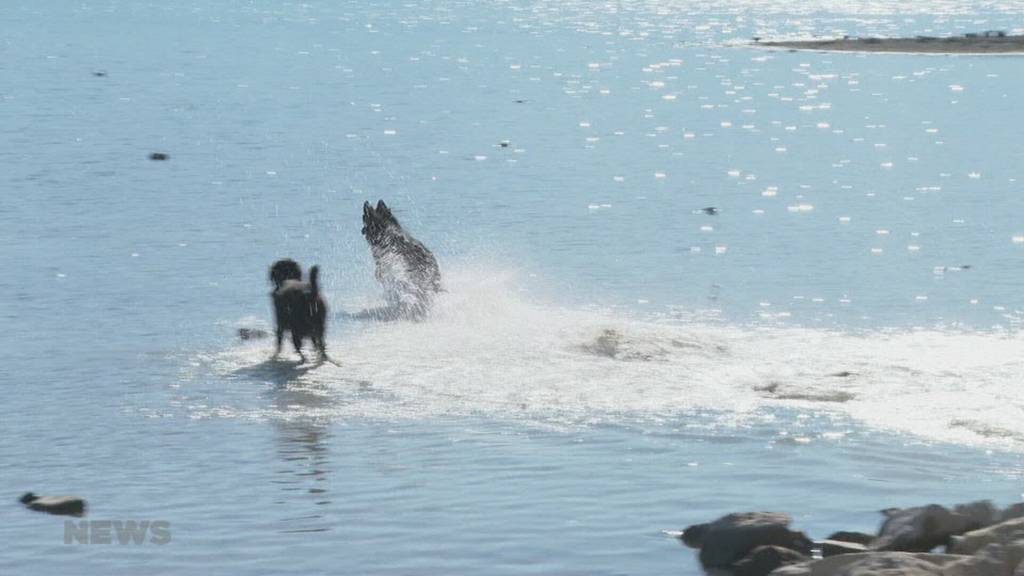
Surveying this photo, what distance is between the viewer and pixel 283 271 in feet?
61.8

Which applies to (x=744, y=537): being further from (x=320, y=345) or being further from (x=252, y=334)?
(x=252, y=334)

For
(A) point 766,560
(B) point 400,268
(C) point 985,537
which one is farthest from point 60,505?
(B) point 400,268

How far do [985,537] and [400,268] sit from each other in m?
12.6

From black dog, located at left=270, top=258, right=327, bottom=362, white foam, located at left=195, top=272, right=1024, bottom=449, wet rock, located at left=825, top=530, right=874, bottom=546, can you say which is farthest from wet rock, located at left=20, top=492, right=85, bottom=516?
black dog, located at left=270, top=258, right=327, bottom=362

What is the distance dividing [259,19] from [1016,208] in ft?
343

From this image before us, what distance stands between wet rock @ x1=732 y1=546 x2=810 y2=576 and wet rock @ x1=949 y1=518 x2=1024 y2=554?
0.90m

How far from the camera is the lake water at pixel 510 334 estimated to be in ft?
41.1

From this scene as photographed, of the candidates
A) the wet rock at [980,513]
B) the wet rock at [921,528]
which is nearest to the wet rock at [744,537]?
the wet rock at [921,528]

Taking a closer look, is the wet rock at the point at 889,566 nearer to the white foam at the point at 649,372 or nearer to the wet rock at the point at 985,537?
the wet rock at the point at 985,537

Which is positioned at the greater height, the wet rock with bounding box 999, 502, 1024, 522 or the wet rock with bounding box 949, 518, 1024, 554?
the wet rock with bounding box 999, 502, 1024, 522

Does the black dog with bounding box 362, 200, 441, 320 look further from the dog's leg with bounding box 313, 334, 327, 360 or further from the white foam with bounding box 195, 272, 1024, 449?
the dog's leg with bounding box 313, 334, 327, 360

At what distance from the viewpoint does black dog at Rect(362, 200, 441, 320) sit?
21.4 meters

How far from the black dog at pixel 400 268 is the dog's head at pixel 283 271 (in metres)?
2.42

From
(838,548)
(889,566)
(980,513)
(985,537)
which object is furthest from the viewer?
(980,513)
